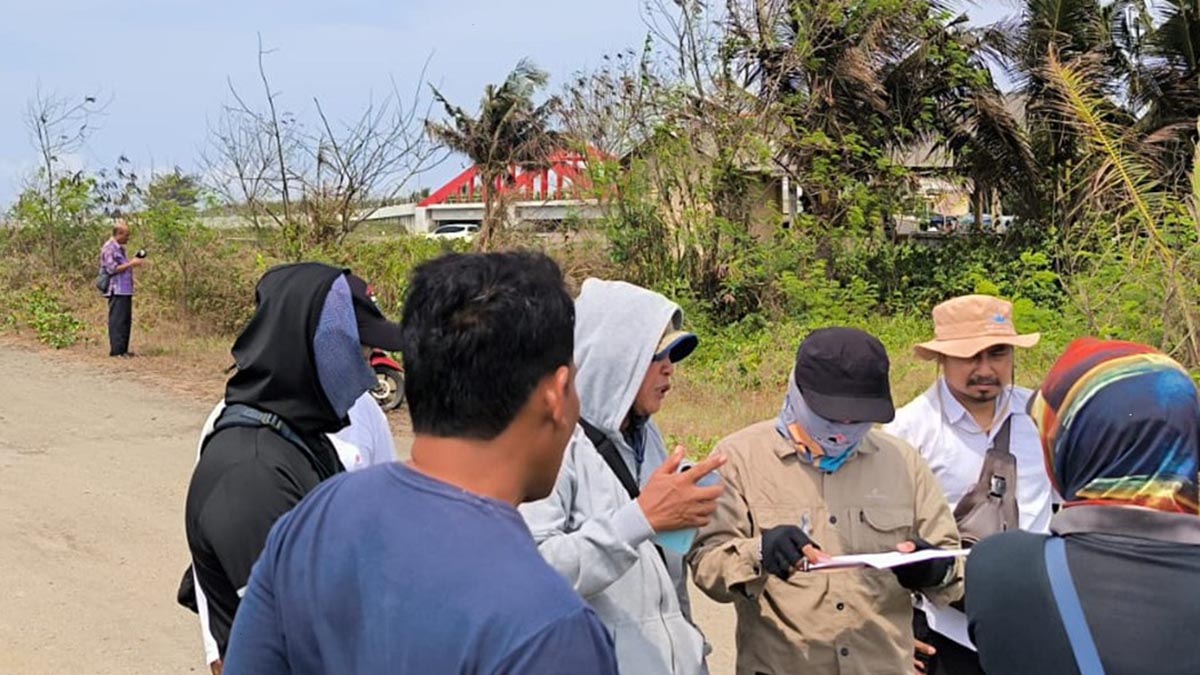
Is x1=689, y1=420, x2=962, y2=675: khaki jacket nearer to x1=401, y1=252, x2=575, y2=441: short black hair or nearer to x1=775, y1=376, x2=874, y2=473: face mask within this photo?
x1=775, y1=376, x2=874, y2=473: face mask

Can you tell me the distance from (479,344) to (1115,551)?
1.12 metres

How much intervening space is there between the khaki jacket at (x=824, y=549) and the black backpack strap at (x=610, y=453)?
352 mm

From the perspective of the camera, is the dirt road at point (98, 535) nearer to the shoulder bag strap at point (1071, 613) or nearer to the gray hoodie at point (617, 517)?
the gray hoodie at point (617, 517)

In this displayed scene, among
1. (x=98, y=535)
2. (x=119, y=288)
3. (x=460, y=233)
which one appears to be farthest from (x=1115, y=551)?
(x=460, y=233)

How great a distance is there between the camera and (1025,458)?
343cm

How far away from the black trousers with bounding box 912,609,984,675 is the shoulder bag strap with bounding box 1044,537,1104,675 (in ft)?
4.59

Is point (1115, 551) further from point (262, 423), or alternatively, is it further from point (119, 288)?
point (119, 288)

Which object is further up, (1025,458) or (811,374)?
(811,374)

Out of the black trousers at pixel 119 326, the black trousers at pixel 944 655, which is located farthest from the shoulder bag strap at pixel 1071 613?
the black trousers at pixel 119 326

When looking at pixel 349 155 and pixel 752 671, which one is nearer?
pixel 752 671

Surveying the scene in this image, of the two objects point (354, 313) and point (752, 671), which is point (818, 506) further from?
point (354, 313)

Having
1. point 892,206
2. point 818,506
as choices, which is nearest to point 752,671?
point 818,506

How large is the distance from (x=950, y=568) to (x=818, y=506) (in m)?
0.36

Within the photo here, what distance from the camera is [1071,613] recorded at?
1.84 m
